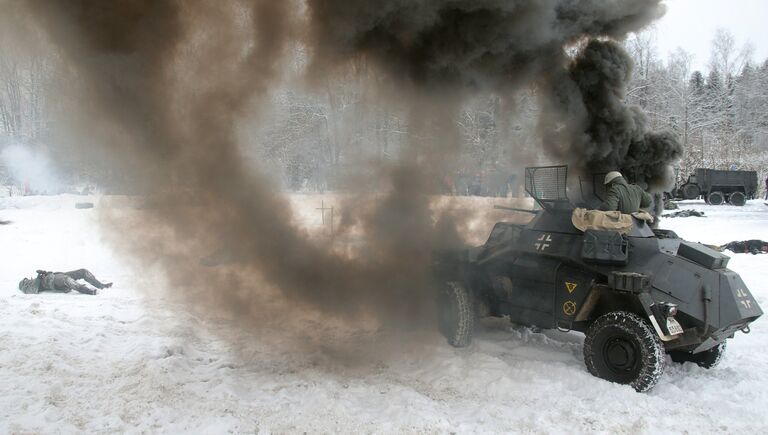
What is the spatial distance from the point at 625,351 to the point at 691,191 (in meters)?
23.5

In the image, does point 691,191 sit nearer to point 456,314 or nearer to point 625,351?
point 456,314

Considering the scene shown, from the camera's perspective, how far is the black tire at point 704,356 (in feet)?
20.8

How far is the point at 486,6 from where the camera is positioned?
7031mm

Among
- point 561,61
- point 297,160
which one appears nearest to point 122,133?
point 561,61

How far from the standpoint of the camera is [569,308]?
6395mm

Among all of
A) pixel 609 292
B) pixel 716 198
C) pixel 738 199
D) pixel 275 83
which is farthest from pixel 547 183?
pixel 738 199

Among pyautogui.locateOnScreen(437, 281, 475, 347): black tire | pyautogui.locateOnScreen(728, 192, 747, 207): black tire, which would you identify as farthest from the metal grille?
pyautogui.locateOnScreen(728, 192, 747, 207): black tire

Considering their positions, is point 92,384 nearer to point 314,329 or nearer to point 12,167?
point 314,329

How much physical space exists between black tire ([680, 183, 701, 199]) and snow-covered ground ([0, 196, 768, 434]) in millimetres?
19964

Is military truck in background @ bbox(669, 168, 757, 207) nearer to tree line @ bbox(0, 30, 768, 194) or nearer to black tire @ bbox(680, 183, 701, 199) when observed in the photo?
black tire @ bbox(680, 183, 701, 199)

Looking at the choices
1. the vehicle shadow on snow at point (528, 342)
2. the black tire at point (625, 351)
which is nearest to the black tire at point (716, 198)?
the vehicle shadow on snow at point (528, 342)

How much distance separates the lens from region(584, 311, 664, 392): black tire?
5543mm

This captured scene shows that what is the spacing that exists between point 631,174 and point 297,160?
873cm

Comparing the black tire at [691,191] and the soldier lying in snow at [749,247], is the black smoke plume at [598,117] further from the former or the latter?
the black tire at [691,191]
